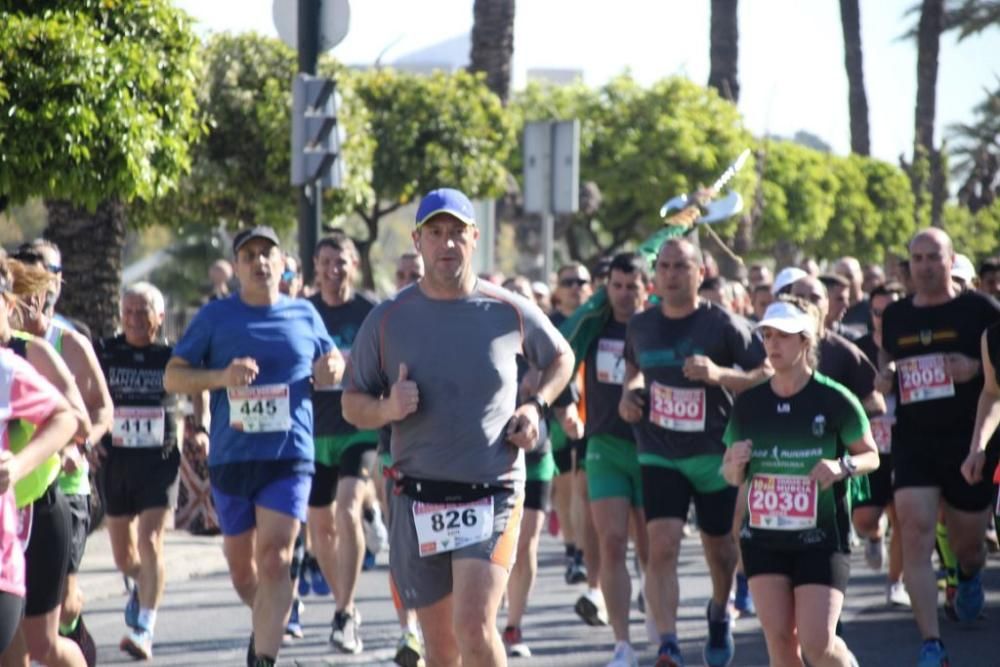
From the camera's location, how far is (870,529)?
1255cm

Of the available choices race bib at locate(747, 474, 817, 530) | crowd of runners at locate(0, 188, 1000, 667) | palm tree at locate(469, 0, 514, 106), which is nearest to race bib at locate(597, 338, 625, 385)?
crowd of runners at locate(0, 188, 1000, 667)

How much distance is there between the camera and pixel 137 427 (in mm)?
11062

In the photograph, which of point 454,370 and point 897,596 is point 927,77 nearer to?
point 897,596

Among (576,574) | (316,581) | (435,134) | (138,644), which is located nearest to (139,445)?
(138,644)

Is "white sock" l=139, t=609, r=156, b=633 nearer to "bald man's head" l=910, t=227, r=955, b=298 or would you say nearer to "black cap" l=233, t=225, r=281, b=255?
"black cap" l=233, t=225, r=281, b=255

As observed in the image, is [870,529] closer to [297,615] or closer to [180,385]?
[297,615]

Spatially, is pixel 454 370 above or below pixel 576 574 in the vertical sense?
above

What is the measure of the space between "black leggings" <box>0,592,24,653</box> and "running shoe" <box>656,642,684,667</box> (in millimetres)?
4036

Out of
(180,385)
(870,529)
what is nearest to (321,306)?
(180,385)

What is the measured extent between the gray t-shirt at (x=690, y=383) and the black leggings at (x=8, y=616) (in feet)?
13.9

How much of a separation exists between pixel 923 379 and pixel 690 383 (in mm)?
1525

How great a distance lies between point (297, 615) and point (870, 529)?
374cm

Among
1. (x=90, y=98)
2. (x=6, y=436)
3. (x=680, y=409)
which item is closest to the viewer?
(x=6, y=436)

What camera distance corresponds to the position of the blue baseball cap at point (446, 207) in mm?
7062
